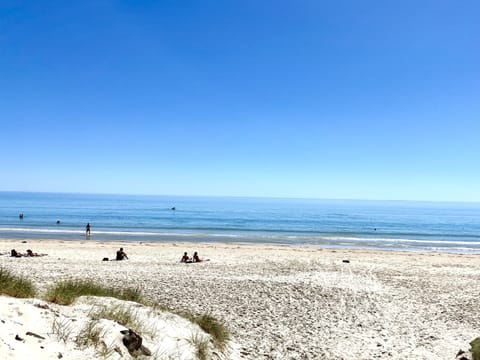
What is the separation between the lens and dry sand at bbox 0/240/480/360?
879cm

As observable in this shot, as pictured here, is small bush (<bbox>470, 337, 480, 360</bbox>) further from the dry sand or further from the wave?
the wave

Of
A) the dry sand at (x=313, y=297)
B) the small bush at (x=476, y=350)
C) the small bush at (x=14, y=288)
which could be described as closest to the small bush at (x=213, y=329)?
the dry sand at (x=313, y=297)

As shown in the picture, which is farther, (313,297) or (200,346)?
(313,297)

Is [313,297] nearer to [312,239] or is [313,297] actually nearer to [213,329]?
[213,329]

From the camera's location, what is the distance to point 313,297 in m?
13.0

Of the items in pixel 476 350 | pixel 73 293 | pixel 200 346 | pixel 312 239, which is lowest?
pixel 312 239

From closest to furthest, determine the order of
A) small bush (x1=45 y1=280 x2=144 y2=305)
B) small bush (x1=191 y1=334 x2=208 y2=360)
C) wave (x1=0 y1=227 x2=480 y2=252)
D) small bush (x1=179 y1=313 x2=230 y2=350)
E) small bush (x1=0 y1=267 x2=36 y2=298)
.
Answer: small bush (x1=191 y1=334 x2=208 y2=360) → small bush (x1=0 y1=267 x2=36 y2=298) → small bush (x1=45 y1=280 x2=144 y2=305) → small bush (x1=179 y1=313 x2=230 y2=350) → wave (x1=0 y1=227 x2=480 y2=252)

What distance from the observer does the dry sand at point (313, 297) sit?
879 centimetres

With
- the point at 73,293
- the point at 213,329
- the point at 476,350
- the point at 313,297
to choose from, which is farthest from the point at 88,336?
the point at 313,297

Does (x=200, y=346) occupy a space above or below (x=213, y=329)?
above

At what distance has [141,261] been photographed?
2145cm

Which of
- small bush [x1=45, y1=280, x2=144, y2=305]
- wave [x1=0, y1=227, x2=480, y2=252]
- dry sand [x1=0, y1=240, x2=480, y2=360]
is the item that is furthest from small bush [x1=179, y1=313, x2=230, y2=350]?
wave [x1=0, y1=227, x2=480, y2=252]

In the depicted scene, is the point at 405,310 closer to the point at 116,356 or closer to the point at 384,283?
the point at 384,283

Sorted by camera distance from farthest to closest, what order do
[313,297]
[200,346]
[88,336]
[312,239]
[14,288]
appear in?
[312,239] < [313,297] < [14,288] < [200,346] < [88,336]
